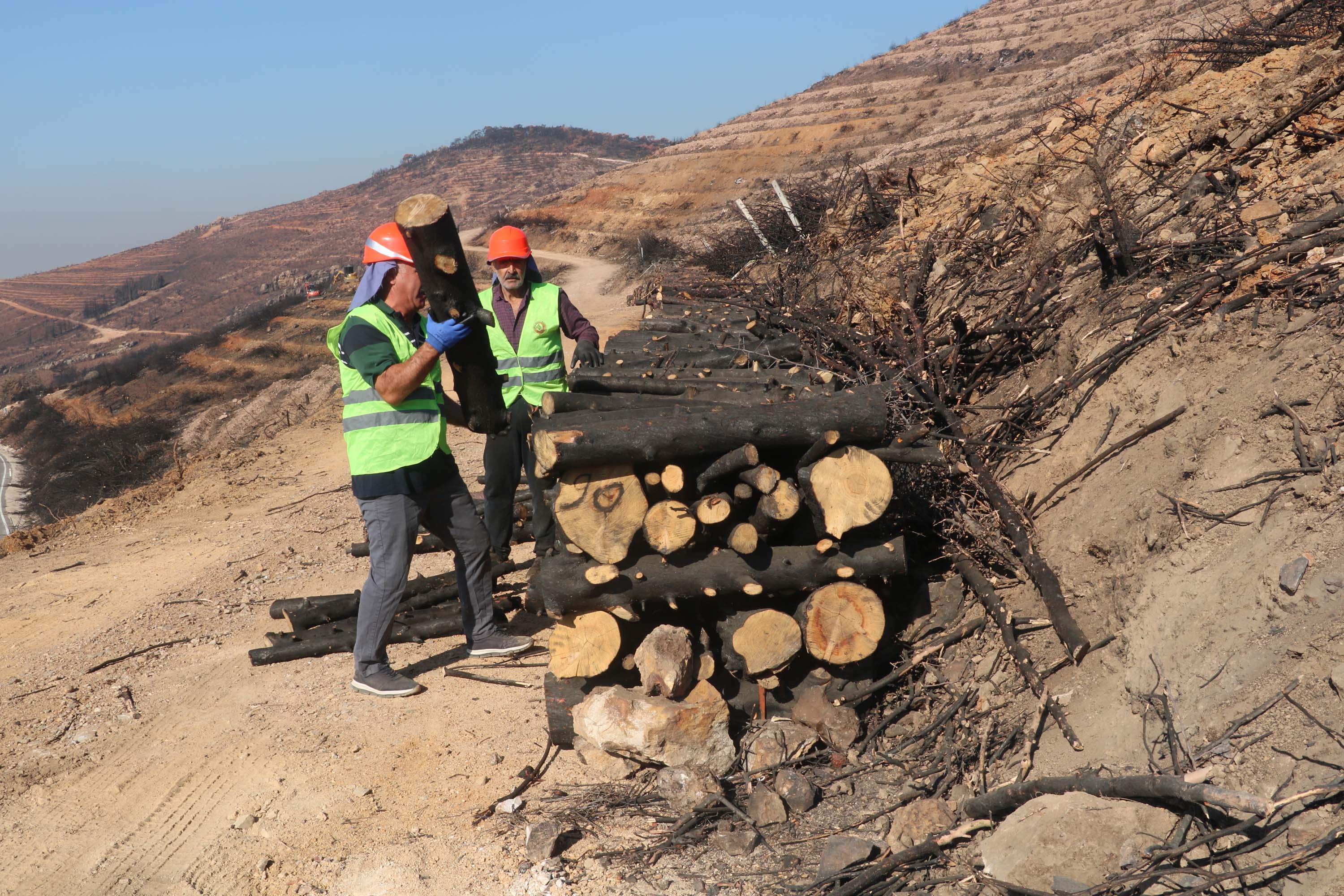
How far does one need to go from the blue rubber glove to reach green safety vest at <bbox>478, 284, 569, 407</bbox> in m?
1.11

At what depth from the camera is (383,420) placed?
4.06 metres

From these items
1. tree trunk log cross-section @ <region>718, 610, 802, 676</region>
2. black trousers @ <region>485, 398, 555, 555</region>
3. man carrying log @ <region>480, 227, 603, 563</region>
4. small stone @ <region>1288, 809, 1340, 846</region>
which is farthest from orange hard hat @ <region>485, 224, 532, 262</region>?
small stone @ <region>1288, 809, 1340, 846</region>

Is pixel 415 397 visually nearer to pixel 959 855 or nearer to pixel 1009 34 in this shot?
pixel 959 855

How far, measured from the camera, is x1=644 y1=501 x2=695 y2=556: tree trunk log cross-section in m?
3.58

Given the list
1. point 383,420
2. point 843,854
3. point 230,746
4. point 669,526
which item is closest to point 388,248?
point 383,420

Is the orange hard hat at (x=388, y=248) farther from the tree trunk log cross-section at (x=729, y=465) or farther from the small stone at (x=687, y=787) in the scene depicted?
the small stone at (x=687, y=787)

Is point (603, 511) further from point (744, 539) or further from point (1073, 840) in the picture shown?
point (1073, 840)

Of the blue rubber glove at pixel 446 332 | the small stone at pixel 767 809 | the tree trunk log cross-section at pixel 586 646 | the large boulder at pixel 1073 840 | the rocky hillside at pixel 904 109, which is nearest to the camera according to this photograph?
the large boulder at pixel 1073 840

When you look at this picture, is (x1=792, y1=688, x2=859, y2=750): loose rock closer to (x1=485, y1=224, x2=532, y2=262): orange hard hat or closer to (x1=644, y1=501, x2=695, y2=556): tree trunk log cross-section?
(x1=644, y1=501, x2=695, y2=556): tree trunk log cross-section

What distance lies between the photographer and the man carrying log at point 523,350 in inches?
197

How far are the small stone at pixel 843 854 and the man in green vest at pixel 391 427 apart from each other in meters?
2.41

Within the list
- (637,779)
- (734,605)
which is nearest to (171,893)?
(637,779)

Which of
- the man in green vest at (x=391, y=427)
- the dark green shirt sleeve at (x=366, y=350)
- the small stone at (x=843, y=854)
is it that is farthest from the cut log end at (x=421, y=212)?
the small stone at (x=843, y=854)

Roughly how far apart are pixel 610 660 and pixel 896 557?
4.36 ft
